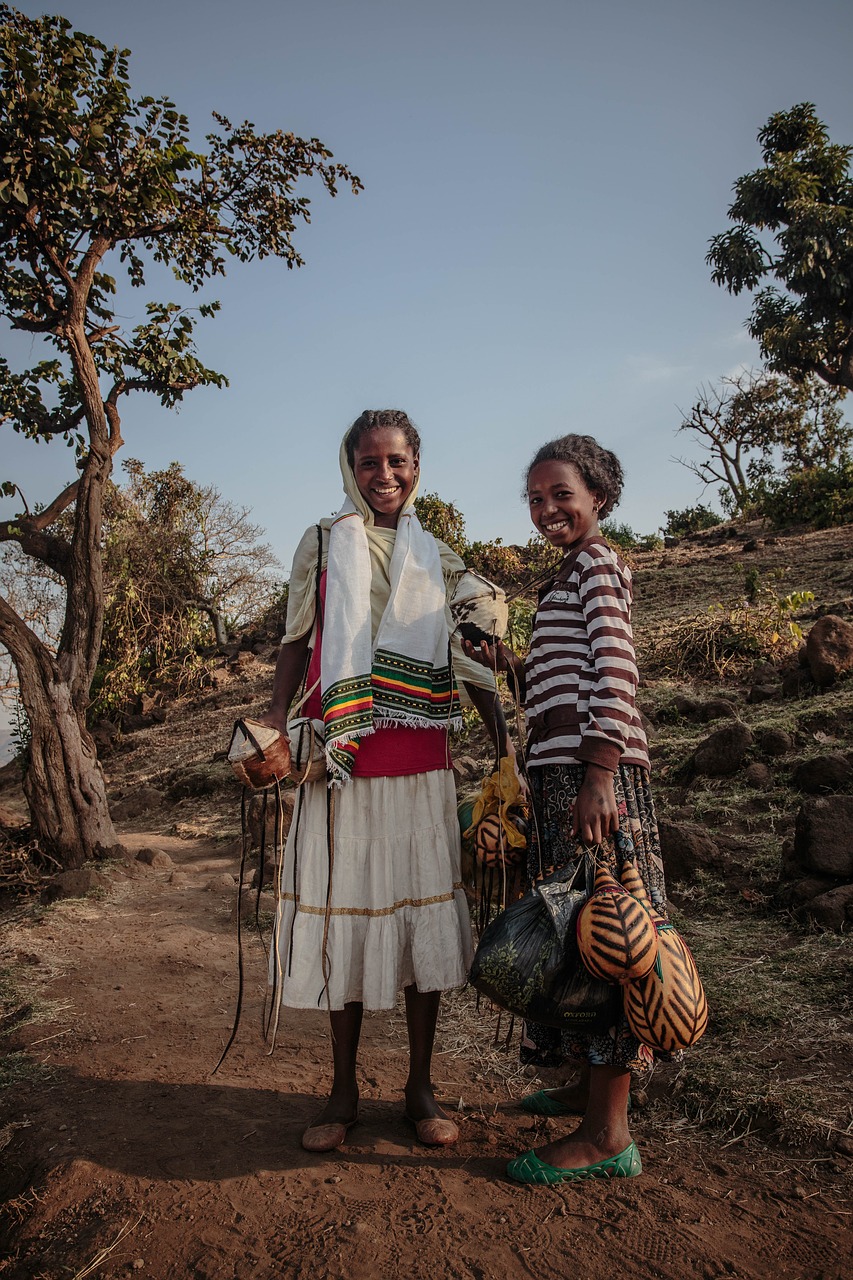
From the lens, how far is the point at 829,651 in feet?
21.1

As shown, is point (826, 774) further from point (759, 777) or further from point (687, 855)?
point (687, 855)

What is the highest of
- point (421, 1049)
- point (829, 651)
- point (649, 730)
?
point (829, 651)

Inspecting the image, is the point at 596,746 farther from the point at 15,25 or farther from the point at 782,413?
the point at 782,413

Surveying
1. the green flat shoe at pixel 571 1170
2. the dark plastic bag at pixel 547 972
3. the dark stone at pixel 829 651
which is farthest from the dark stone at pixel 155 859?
the dark stone at pixel 829 651

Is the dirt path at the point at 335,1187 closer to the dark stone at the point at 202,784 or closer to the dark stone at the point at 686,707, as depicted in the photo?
the dark stone at the point at 686,707

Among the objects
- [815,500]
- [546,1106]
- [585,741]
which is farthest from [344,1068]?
[815,500]

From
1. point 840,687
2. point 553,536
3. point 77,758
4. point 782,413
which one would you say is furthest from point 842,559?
point 782,413

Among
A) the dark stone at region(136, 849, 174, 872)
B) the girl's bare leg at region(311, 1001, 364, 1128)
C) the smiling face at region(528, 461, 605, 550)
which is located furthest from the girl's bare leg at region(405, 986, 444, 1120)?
the dark stone at region(136, 849, 174, 872)

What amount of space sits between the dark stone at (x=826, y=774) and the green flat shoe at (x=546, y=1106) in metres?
2.81

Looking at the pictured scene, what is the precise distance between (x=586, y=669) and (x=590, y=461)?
595 millimetres

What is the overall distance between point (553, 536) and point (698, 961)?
200cm

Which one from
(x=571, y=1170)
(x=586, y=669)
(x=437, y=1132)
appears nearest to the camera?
(x=571, y=1170)

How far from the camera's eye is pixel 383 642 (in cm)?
246

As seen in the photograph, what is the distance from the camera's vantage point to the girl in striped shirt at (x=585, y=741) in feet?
7.06
